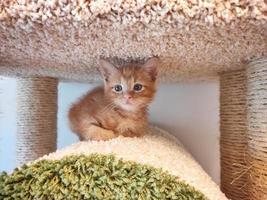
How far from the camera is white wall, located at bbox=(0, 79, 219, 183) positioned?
1915 mm

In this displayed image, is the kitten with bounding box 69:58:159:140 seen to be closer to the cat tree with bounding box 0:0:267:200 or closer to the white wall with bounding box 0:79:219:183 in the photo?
the cat tree with bounding box 0:0:267:200

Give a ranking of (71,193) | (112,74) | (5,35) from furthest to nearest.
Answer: (112,74)
(5,35)
(71,193)

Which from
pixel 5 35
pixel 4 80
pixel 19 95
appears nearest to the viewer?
pixel 5 35

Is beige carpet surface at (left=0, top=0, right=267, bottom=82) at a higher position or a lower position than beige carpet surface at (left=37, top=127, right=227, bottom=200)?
higher

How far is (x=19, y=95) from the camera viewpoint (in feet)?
5.25

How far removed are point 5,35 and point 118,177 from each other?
419 millimetres

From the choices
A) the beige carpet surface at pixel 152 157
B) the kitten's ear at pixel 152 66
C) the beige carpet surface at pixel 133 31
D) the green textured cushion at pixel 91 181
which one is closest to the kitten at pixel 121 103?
the kitten's ear at pixel 152 66

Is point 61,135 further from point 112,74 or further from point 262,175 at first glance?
point 262,175

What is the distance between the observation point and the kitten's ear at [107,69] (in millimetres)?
1245

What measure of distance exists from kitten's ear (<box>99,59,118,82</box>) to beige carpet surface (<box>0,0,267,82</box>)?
56 mm

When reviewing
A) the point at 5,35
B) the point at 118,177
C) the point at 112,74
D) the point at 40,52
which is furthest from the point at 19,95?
the point at 118,177

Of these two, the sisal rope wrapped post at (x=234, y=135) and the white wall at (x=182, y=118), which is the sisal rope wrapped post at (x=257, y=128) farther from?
the white wall at (x=182, y=118)

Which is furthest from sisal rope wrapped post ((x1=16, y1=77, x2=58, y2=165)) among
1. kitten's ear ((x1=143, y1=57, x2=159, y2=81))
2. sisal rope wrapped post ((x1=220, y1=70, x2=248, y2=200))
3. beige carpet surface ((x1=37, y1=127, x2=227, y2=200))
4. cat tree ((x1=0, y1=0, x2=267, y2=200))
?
sisal rope wrapped post ((x1=220, y1=70, x2=248, y2=200))

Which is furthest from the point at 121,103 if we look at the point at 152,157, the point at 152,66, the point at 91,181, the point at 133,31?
the point at 91,181
